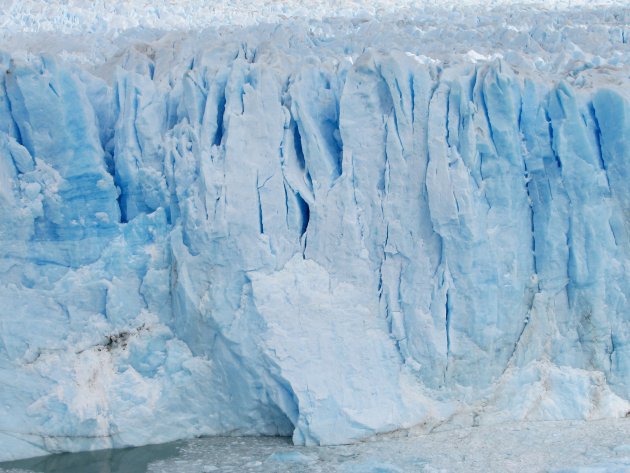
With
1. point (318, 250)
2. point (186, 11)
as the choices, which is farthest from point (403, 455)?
point (186, 11)

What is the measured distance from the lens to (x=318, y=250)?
4.98 m

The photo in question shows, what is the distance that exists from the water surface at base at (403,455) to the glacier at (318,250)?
0.36 ft

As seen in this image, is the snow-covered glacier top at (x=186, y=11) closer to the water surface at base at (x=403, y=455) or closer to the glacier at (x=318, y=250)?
the glacier at (x=318, y=250)

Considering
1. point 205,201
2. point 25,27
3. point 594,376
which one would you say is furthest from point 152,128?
point 594,376

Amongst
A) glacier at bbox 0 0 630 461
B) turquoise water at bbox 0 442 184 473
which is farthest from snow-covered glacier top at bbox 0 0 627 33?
turquoise water at bbox 0 442 184 473

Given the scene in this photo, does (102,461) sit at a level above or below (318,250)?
below

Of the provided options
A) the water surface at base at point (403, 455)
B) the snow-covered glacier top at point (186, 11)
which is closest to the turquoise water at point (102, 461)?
the water surface at base at point (403, 455)

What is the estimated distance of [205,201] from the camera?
16.1ft

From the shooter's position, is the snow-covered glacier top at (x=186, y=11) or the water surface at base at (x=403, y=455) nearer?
the water surface at base at (x=403, y=455)

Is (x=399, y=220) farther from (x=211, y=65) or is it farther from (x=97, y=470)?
(x=97, y=470)

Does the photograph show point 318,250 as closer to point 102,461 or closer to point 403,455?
point 403,455

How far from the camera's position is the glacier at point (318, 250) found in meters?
4.88

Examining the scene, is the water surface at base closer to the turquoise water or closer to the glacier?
the turquoise water

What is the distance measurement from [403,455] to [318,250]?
1.32m
